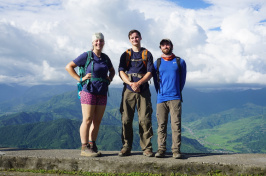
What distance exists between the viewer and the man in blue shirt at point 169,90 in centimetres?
735

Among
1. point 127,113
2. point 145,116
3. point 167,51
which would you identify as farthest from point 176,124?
point 167,51

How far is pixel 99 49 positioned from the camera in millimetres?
7438

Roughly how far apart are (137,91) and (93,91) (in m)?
1.35

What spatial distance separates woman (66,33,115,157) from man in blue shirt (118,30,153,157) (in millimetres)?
646

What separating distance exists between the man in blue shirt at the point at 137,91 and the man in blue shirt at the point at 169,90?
1.19 feet

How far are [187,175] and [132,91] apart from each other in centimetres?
291

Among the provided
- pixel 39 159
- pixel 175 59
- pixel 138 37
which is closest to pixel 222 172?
pixel 175 59

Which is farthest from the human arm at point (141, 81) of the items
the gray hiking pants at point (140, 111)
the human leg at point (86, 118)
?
the human leg at point (86, 118)

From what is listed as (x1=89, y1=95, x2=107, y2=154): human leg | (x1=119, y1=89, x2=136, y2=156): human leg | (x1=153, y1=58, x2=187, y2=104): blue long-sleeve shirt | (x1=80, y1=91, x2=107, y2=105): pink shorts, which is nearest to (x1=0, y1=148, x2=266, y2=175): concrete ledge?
(x1=119, y1=89, x2=136, y2=156): human leg

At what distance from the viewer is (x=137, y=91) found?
732 centimetres

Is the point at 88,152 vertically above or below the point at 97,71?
below

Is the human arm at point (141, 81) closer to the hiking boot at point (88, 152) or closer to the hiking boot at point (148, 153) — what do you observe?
the hiking boot at point (148, 153)

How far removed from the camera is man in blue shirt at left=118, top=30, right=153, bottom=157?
24.4ft

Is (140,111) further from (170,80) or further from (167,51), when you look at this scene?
(167,51)
